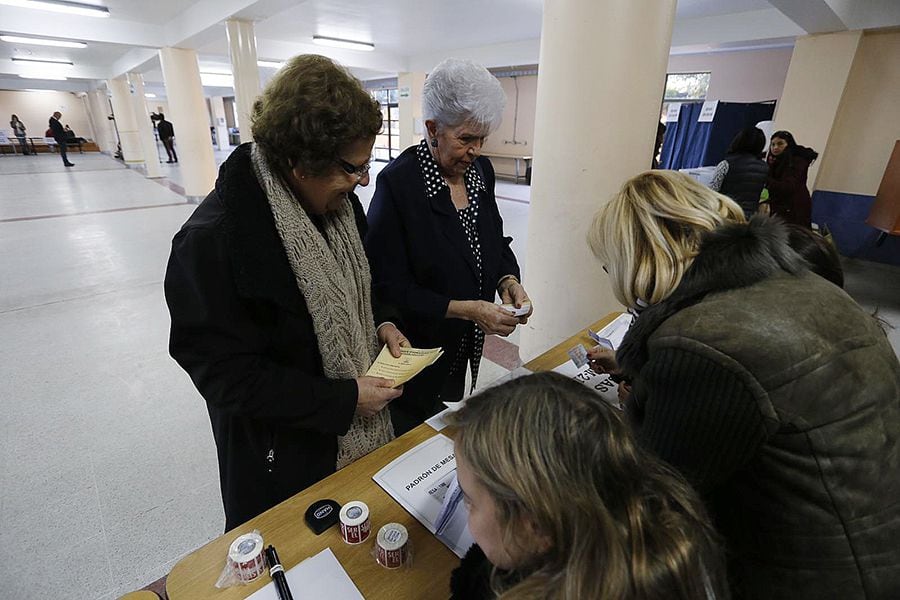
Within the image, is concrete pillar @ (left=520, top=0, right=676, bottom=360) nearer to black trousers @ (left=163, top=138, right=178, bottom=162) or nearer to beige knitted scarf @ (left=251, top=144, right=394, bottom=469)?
beige knitted scarf @ (left=251, top=144, right=394, bottom=469)

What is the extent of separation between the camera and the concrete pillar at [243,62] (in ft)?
18.2

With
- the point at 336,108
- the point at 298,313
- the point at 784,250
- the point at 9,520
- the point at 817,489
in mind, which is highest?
the point at 336,108

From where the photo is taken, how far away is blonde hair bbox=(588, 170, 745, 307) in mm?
947

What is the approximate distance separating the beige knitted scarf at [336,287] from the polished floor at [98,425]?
3.37 feet

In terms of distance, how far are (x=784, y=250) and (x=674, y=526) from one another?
578mm

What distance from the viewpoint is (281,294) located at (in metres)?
0.94

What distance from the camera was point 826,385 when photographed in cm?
69

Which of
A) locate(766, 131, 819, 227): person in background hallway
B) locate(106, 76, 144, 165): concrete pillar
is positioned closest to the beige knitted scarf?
locate(766, 131, 819, 227): person in background hallway

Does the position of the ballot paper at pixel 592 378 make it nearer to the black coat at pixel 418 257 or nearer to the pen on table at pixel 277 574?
the black coat at pixel 418 257

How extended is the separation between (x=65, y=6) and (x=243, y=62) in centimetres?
293

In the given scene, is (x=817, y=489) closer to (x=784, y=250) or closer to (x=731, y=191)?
(x=784, y=250)

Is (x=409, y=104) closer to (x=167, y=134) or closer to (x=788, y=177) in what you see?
(x=167, y=134)

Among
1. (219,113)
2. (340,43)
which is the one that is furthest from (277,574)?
(219,113)

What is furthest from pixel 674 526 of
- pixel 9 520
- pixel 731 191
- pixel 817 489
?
pixel 731 191
